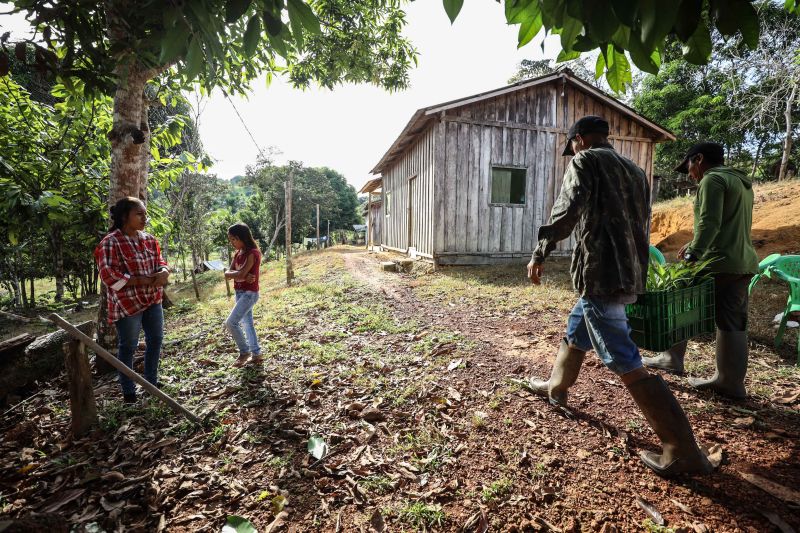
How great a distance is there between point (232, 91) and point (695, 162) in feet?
19.6

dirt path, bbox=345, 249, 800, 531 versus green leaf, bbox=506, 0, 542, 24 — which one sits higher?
green leaf, bbox=506, 0, 542, 24

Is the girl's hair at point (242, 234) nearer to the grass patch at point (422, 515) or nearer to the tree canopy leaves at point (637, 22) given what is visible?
the grass patch at point (422, 515)

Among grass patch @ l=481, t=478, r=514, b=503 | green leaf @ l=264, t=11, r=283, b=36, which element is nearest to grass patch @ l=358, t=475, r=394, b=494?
grass patch @ l=481, t=478, r=514, b=503

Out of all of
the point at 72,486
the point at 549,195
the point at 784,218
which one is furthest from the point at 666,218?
the point at 72,486

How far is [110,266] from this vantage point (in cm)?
340

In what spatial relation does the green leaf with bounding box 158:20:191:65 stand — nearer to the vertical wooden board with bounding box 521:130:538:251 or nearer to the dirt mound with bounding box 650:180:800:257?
the vertical wooden board with bounding box 521:130:538:251

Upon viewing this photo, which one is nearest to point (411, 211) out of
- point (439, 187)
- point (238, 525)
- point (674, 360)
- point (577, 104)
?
point (439, 187)

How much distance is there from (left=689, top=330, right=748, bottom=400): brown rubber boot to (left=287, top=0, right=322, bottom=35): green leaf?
411 centimetres

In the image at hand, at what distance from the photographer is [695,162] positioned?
3535 millimetres

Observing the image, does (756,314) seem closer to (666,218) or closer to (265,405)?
(265,405)

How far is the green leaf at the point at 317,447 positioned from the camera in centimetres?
280

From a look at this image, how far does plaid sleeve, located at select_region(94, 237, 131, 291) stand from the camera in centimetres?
337

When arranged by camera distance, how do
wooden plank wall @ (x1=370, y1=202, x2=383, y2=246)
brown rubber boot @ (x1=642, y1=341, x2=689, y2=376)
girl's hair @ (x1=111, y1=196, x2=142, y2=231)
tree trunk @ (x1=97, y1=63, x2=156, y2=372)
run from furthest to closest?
wooden plank wall @ (x1=370, y1=202, x2=383, y2=246) < tree trunk @ (x1=97, y1=63, x2=156, y2=372) < brown rubber boot @ (x1=642, y1=341, x2=689, y2=376) < girl's hair @ (x1=111, y1=196, x2=142, y2=231)

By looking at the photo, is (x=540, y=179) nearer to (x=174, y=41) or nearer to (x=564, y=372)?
(x=564, y=372)
